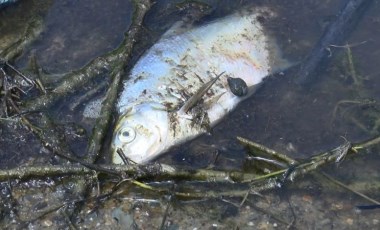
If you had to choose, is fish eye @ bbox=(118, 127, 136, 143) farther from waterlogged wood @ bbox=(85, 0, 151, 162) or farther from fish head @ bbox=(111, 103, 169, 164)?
waterlogged wood @ bbox=(85, 0, 151, 162)

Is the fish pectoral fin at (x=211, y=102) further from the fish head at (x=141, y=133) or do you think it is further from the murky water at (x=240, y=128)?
the fish head at (x=141, y=133)

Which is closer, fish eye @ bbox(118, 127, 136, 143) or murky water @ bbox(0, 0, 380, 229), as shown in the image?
murky water @ bbox(0, 0, 380, 229)

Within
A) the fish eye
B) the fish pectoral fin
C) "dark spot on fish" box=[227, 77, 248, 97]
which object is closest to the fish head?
the fish eye

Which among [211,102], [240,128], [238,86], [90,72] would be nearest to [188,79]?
[211,102]

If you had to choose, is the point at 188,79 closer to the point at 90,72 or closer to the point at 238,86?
the point at 238,86

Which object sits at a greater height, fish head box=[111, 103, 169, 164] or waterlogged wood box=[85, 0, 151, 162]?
waterlogged wood box=[85, 0, 151, 162]

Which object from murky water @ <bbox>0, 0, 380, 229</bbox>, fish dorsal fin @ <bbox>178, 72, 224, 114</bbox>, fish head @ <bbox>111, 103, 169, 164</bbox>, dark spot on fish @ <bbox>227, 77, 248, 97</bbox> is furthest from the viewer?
dark spot on fish @ <bbox>227, 77, 248, 97</bbox>

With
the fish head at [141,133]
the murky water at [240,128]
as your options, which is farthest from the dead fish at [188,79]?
the murky water at [240,128]
